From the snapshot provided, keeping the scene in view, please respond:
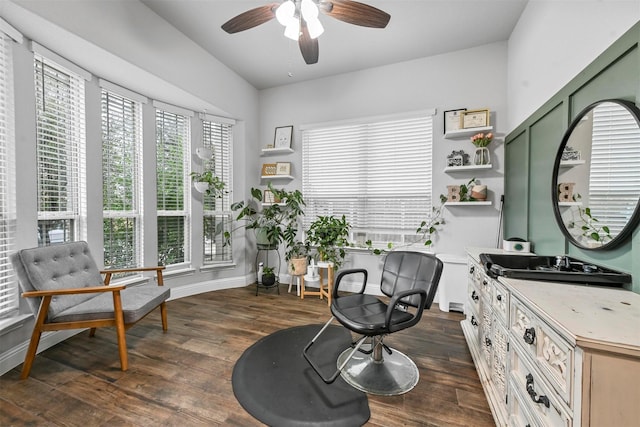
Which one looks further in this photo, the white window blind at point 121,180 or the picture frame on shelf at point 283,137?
the picture frame on shelf at point 283,137

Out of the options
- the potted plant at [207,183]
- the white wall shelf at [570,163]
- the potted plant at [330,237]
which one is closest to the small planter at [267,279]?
the potted plant at [330,237]

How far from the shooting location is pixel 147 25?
249 centimetres

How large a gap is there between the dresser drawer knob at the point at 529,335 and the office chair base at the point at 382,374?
0.95 metres

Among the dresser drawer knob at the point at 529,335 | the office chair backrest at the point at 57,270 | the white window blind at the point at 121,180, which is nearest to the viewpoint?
the dresser drawer knob at the point at 529,335

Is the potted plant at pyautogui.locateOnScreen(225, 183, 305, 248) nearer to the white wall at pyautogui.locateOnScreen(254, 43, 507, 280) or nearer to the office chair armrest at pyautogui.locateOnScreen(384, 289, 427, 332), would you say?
the white wall at pyautogui.locateOnScreen(254, 43, 507, 280)

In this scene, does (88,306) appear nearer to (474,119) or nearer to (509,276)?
(509,276)

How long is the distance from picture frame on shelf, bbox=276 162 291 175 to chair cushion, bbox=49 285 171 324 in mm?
2296

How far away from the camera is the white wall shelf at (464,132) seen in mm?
2862

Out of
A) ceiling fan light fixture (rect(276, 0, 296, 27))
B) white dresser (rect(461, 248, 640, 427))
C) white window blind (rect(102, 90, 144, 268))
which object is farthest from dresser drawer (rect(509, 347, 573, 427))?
white window blind (rect(102, 90, 144, 268))

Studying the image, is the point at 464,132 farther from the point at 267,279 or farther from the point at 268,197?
the point at 267,279

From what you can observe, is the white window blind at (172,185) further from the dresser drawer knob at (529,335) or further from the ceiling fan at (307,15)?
the dresser drawer knob at (529,335)

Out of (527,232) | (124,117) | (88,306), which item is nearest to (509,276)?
(527,232)

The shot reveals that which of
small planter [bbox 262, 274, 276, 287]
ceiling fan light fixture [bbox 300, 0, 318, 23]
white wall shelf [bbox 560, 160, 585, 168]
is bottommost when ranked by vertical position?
small planter [bbox 262, 274, 276, 287]

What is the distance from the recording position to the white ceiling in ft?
7.89
